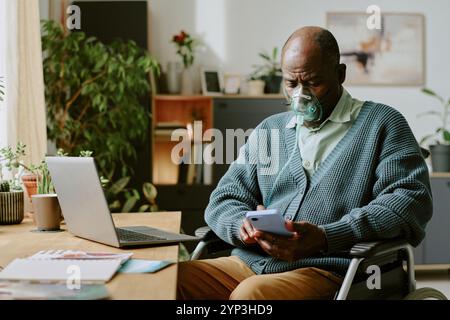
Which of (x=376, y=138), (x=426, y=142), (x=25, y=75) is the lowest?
(x=426, y=142)

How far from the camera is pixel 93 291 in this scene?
1108 mm

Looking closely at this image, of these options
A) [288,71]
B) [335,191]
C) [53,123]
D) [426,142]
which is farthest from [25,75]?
[426,142]

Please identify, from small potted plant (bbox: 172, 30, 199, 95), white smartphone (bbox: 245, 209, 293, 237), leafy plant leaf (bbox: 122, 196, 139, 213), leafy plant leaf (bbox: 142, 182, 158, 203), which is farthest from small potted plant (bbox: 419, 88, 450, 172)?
white smartphone (bbox: 245, 209, 293, 237)

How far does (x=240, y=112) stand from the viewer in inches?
175

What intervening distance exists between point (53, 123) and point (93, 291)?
2.90 metres

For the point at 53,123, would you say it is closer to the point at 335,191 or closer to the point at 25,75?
the point at 25,75

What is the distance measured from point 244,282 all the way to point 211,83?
312 centimetres

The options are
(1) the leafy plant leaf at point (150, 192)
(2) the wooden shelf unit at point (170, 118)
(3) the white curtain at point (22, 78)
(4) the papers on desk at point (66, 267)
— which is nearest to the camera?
(4) the papers on desk at point (66, 267)

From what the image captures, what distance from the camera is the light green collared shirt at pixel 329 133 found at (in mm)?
1963

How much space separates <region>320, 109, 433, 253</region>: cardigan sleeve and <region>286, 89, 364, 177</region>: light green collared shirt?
0.12 meters

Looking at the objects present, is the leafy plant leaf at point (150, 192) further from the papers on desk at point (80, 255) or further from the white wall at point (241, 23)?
the papers on desk at point (80, 255)

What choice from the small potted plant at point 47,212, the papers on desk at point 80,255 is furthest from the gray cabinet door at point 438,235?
the papers on desk at point 80,255

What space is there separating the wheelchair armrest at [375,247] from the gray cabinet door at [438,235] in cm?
273

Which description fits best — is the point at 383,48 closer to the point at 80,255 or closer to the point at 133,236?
the point at 133,236
